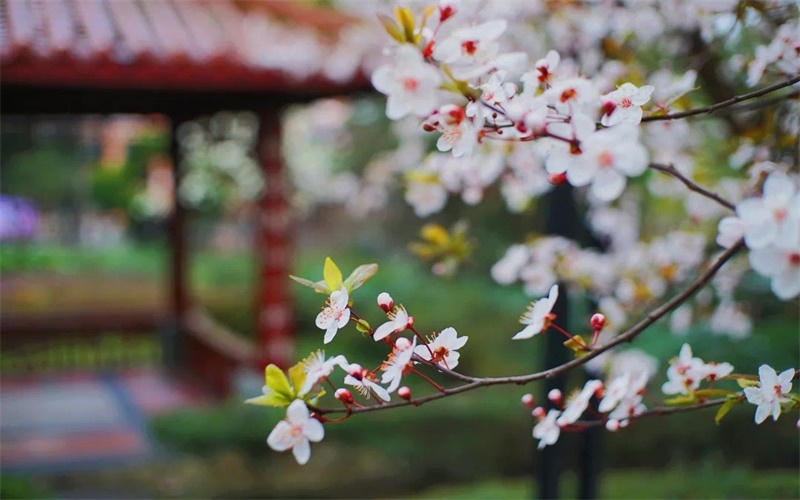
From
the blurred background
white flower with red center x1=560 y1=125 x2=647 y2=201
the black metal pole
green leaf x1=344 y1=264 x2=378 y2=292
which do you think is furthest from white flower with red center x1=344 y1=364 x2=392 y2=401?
the black metal pole

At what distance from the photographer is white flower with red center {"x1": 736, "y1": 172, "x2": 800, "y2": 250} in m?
0.82

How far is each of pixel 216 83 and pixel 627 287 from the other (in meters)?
2.56

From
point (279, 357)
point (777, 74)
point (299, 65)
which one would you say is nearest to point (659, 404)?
point (777, 74)

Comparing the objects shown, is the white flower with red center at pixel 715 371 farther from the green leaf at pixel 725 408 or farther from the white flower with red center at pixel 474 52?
the white flower with red center at pixel 474 52

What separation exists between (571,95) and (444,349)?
0.40 metres

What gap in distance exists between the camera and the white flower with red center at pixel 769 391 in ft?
3.68

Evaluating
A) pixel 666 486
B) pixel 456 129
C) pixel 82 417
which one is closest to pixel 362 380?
pixel 456 129

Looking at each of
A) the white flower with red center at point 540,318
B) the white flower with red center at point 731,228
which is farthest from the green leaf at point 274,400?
the white flower with red center at point 731,228

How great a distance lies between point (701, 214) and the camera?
2.56m

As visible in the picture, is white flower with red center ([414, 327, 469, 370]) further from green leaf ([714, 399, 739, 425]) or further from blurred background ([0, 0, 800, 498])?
blurred background ([0, 0, 800, 498])

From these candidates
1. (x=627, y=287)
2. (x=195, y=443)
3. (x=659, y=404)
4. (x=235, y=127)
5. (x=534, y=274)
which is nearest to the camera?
(x=659, y=404)

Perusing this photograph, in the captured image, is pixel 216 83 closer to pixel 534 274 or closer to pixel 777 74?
pixel 534 274

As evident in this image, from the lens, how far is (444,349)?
3.73ft

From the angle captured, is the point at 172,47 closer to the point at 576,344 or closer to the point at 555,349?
the point at 555,349
